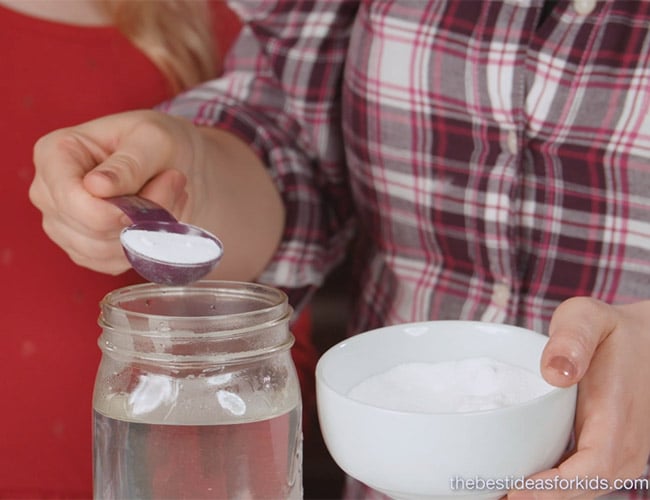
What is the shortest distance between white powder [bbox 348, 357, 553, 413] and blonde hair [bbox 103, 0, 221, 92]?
0.61 metres

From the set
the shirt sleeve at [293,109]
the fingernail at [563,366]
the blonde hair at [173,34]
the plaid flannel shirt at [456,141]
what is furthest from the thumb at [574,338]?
the blonde hair at [173,34]

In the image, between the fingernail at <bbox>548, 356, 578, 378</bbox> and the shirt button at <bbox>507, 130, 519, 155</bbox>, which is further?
the shirt button at <bbox>507, 130, 519, 155</bbox>

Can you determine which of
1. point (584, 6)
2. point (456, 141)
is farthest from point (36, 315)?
point (584, 6)

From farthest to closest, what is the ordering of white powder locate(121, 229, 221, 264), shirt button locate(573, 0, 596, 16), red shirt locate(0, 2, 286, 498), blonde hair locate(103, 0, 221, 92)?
blonde hair locate(103, 0, 221, 92)
red shirt locate(0, 2, 286, 498)
shirt button locate(573, 0, 596, 16)
white powder locate(121, 229, 221, 264)

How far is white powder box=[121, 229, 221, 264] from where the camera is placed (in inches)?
21.2

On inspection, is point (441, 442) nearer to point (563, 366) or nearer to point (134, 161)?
point (563, 366)

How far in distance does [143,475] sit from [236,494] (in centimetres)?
5

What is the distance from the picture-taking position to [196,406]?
468 mm

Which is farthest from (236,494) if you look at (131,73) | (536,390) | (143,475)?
(131,73)

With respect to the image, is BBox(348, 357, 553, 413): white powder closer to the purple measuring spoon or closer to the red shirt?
the purple measuring spoon

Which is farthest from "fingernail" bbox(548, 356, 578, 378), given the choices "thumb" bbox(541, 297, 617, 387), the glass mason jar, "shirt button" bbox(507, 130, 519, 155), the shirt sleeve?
the shirt sleeve

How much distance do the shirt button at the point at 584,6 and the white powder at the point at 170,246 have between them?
0.39 m

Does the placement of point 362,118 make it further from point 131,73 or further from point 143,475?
point 143,475

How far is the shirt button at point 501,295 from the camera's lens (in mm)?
814
